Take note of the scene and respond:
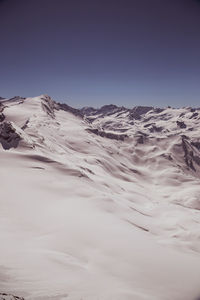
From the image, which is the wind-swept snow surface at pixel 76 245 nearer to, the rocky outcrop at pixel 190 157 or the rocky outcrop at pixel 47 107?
the rocky outcrop at pixel 47 107

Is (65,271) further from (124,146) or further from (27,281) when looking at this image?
(124,146)

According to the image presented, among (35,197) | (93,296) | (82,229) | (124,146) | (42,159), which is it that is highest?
(124,146)

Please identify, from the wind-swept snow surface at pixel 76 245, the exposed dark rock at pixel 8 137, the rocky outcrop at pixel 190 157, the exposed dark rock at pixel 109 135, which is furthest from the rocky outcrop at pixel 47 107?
the rocky outcrop at pixel 190 157

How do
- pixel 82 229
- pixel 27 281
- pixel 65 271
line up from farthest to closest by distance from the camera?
1. pixel 82 229
2. pixel 65 271
3. pixel 27 281

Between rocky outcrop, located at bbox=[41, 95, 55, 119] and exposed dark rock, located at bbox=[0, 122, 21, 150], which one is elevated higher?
rocky outcrop, located at bbox=[41, 95, 55, 119]

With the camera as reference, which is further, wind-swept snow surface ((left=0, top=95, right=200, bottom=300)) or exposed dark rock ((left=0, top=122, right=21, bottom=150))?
exposed dark rock ((left=0, top=122, right=21, bottom=150))

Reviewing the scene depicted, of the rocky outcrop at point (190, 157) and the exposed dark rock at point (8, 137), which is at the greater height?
the rocky outcrop at point (190, 157)

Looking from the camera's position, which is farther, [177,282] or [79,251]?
[79,251]

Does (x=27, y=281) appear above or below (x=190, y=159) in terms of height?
below

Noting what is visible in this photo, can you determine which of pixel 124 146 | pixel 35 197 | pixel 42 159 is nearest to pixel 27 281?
pixel 35 197

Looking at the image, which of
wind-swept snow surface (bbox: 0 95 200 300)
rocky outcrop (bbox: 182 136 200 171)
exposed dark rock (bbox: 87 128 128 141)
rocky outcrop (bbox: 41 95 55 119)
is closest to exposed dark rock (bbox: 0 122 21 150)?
wind-swept snow surface (bbox: 0 95 200 300)

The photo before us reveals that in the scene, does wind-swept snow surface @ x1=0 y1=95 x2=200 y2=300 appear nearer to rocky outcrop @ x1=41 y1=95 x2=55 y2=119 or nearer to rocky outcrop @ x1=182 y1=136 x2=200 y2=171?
rocky outcrop @ x1=41 y1=95 x2=55 y2=119
